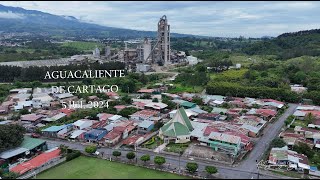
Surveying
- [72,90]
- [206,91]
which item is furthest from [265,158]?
[72,90]

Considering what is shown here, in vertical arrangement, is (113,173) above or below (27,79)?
below

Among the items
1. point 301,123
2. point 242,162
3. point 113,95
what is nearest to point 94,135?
point 242,162

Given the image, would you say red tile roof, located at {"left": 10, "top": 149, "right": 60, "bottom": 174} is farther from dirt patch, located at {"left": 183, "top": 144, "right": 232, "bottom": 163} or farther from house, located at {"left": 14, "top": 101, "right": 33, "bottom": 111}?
house, located at {"left": 14, "top": 101, "right": 33, "bottom": 111}

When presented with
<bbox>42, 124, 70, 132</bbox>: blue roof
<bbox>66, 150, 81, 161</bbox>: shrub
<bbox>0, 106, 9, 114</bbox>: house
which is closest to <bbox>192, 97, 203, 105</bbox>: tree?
<bbox>42, 124, 70, 132</bbox>: blue roof

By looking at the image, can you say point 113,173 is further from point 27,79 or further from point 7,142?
point 27,79

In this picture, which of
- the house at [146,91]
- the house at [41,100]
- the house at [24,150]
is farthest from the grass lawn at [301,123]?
the house at [41,100]

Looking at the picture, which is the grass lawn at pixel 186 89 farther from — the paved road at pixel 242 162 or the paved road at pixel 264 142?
the paved road at pixel 242 162
